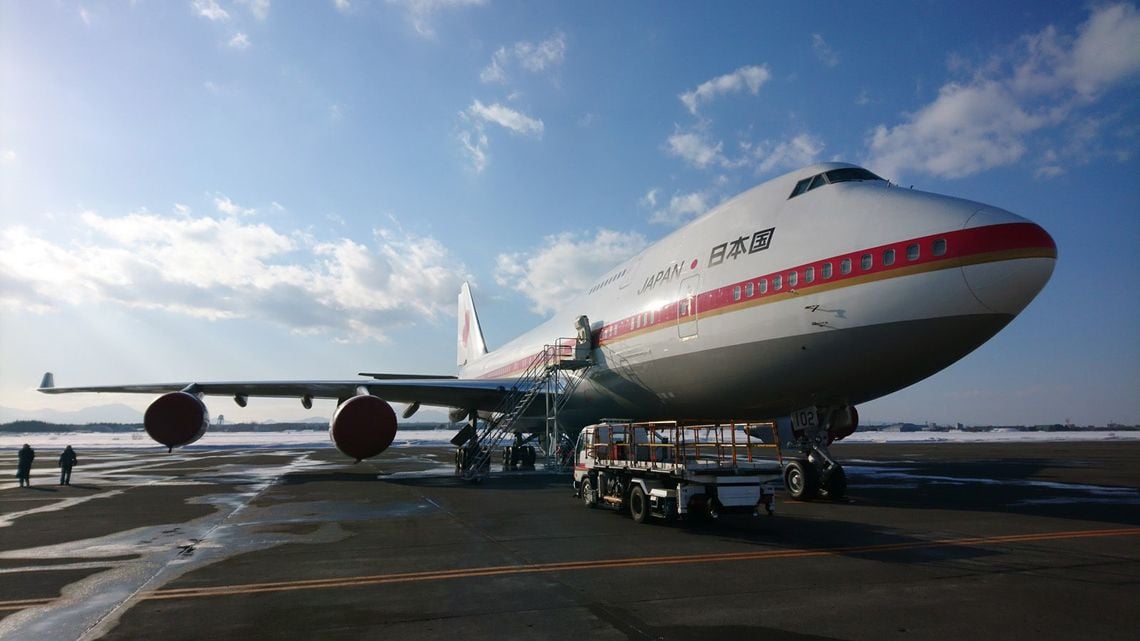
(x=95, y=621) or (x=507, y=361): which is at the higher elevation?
(x=507, y=361)

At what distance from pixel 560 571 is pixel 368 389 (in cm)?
1452

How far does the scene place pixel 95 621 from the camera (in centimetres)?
573

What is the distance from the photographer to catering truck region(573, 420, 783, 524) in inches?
400

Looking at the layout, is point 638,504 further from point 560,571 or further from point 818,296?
point 818,296

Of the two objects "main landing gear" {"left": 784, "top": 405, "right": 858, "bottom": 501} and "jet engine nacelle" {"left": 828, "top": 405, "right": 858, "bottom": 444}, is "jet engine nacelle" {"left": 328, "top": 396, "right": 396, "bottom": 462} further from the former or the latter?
"jet engine nacelle" {"left": 828, "top": 405, "right": 858, "bottom": 444}

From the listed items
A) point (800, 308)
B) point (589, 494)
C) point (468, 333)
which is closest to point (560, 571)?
point (589, 494)

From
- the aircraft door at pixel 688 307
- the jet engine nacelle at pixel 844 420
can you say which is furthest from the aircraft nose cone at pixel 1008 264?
the aircraft door at pixel 688 307

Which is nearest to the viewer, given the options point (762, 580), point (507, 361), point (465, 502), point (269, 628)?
point (269, 628)

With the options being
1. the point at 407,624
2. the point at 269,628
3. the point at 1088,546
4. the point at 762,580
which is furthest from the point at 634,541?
the point at 1088,546

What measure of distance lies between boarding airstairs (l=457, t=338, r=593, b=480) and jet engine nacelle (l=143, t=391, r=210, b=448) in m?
8.40

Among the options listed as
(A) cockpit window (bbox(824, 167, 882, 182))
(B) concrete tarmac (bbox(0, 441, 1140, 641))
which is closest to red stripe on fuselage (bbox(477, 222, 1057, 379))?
(A) cockpit window (bbox(824, 167, 882, 182))

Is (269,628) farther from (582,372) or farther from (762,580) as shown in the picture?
(582,372)

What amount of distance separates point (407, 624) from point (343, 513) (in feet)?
27.7

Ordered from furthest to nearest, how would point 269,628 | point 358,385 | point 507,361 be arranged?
point 507,361, point 358,385, point 269,628
